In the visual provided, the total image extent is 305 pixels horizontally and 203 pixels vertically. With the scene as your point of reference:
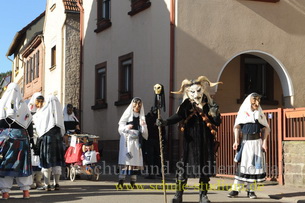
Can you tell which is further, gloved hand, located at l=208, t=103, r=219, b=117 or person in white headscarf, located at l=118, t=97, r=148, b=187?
person in white headscarf, located at l=118, t=97, r=148, b=187

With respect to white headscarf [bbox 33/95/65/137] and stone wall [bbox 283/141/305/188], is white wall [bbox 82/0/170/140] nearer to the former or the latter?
stone wall [bbox 283/141/305/188]

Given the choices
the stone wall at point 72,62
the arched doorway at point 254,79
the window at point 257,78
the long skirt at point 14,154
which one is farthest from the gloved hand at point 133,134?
the stone wall at point 72,62

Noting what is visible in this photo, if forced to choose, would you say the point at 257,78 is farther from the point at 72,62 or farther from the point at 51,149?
the point at 72,62

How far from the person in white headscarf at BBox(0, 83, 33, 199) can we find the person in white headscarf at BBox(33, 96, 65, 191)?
1406mm

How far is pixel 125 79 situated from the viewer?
22.5m

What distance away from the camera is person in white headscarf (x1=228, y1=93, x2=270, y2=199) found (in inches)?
456

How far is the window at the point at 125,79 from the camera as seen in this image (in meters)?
21.7

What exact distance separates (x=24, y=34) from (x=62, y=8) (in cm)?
1922

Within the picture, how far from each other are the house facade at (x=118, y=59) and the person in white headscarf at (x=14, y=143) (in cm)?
819

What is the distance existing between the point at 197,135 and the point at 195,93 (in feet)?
2.31

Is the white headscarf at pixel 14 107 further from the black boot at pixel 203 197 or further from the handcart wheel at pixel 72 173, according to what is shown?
the handcart wheel at pixel 72 173

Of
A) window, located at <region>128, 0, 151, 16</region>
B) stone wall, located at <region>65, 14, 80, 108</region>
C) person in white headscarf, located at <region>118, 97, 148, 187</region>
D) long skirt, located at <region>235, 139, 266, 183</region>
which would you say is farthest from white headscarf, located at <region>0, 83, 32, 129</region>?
stone wall, located at <region>65, 14, 80, 108</region>

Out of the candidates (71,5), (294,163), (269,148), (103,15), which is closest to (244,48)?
(269,148)

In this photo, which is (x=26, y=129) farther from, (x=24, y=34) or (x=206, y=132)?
(x=24, y=34)
